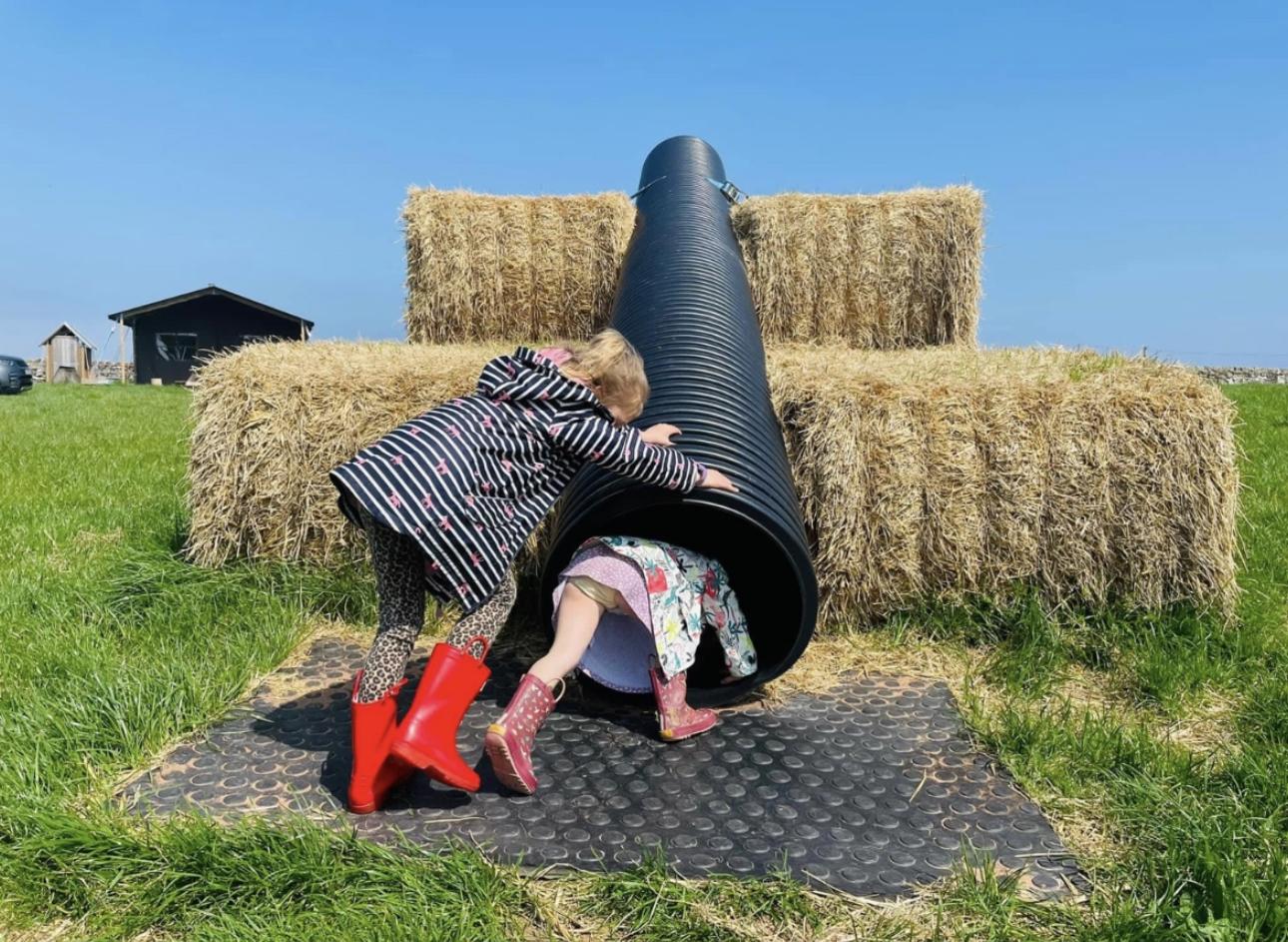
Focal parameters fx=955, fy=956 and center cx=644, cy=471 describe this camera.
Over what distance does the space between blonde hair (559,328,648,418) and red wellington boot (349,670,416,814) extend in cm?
115

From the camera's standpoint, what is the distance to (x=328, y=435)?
473 centimetres

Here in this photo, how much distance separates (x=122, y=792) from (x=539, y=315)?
20.5ft

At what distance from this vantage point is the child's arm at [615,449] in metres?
2.96

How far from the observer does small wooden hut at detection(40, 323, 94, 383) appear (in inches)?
1337

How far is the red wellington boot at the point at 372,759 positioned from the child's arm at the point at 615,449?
95 cm

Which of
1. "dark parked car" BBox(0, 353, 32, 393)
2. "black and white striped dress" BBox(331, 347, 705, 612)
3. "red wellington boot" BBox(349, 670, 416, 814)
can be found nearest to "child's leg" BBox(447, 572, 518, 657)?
"black and white striped dress" BBox(331, 347, 705, 612)

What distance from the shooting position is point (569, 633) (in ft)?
10.3

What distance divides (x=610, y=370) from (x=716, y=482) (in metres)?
0.50

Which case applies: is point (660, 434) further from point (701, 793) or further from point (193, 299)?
point (193, 299)

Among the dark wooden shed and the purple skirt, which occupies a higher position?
the dark wooden shed

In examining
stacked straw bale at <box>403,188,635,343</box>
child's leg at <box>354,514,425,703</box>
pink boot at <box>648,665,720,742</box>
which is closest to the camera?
child's leg at <box>354,514,425,703</box>

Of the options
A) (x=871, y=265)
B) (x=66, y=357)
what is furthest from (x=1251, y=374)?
(x=66, y=357)

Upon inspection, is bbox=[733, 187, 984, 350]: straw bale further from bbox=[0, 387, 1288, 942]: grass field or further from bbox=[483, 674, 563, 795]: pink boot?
bbox=[483, 674, 563, 795]: pink boot

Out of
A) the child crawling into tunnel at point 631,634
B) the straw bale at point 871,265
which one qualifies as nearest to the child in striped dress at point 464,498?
the child crawling into tunnel at point 631,634
